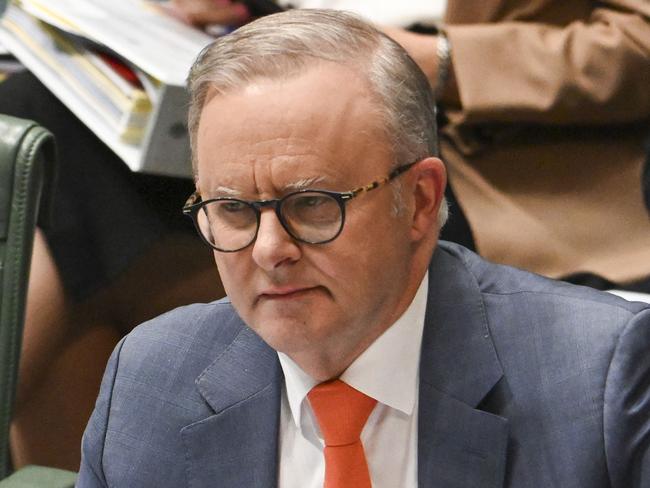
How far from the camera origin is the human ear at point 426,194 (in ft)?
4.33

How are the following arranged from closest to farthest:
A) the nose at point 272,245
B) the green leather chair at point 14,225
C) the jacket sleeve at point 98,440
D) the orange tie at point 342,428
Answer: the nose at point 272,245 < the orange tie at point 342,428 < the jacket sleeve at point 98,440 < the green leather chair at point 14,225

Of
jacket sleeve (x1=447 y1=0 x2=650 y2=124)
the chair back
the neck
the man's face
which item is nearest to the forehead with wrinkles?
the man's face

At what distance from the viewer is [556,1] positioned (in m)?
1.92

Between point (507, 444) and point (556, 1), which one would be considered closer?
point (507, 444)

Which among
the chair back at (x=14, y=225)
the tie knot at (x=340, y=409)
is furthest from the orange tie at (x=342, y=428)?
the chair back at (x=14, y=225)

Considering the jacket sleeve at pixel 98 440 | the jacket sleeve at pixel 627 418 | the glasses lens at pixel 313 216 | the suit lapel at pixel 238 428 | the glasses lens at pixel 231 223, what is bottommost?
the jacket sleeve at pixel 98 440

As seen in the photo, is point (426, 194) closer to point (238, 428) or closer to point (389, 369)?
point (389, 369)

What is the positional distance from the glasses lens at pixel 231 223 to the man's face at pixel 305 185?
1cm

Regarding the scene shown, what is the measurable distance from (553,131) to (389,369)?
0.69 meters

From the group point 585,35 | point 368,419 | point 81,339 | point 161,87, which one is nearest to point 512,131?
point 585,35

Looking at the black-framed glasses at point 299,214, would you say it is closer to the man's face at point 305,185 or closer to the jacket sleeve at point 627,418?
the man's face at point 305,185

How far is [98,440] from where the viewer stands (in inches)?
57.5

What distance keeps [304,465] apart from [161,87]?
699 mm

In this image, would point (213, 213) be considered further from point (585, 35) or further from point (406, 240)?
point (585, 35)
